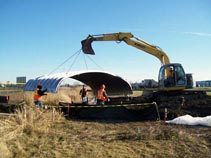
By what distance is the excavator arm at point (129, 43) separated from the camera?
2025cm

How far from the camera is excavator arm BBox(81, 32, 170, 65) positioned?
20.2 meters

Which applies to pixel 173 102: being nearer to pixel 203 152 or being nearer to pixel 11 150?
pixel 203 152

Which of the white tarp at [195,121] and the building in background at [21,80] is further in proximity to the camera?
the building in background at [21,80]

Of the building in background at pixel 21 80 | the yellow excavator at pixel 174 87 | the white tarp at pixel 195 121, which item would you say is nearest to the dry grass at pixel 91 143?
the white tarp at pixel 195 121

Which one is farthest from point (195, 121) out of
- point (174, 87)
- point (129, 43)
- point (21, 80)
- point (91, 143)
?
point (21, 80)

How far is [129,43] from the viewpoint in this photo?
2073 centimetres

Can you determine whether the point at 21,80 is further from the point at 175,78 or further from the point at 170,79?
the point at 175,78

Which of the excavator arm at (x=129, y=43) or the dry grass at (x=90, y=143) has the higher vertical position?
the excavator arm at (x=129, y=43)

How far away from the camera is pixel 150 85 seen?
22.8 meters

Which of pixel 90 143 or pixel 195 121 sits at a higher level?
pixel 195 121

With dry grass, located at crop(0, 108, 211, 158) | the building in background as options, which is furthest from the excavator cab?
the building in background

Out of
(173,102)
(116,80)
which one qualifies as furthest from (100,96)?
(116,80)

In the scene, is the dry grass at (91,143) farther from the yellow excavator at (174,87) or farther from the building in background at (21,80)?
the building in background at (21,80)

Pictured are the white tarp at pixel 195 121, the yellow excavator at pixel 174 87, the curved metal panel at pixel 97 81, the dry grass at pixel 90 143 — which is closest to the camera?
the dry grass at pixel 90 143
